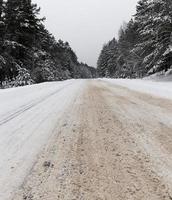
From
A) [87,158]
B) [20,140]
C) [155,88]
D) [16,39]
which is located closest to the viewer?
[87,158]

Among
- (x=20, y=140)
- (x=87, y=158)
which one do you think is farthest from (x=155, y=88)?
(x=87, y=158)

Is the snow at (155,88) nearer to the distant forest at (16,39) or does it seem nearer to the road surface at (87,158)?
the road surface at (87,158)

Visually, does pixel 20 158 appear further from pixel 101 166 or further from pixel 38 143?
pixel 101 166

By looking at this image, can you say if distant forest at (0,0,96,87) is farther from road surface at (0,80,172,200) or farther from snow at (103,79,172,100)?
road surface at (0,80,172,200)

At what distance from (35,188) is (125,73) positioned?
161 feet

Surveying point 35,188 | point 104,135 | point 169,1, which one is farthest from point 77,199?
point 169,1

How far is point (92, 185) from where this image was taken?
237 cm

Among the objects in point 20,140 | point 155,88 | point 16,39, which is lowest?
point 155,88

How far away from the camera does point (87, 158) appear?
307cm

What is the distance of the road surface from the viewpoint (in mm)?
2281

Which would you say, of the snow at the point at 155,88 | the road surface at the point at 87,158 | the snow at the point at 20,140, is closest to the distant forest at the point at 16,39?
the snow at the point at 155,88

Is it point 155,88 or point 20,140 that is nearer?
point 20,140

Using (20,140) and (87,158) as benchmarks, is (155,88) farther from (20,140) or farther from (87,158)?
(87,158)

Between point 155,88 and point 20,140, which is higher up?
point 20,140
